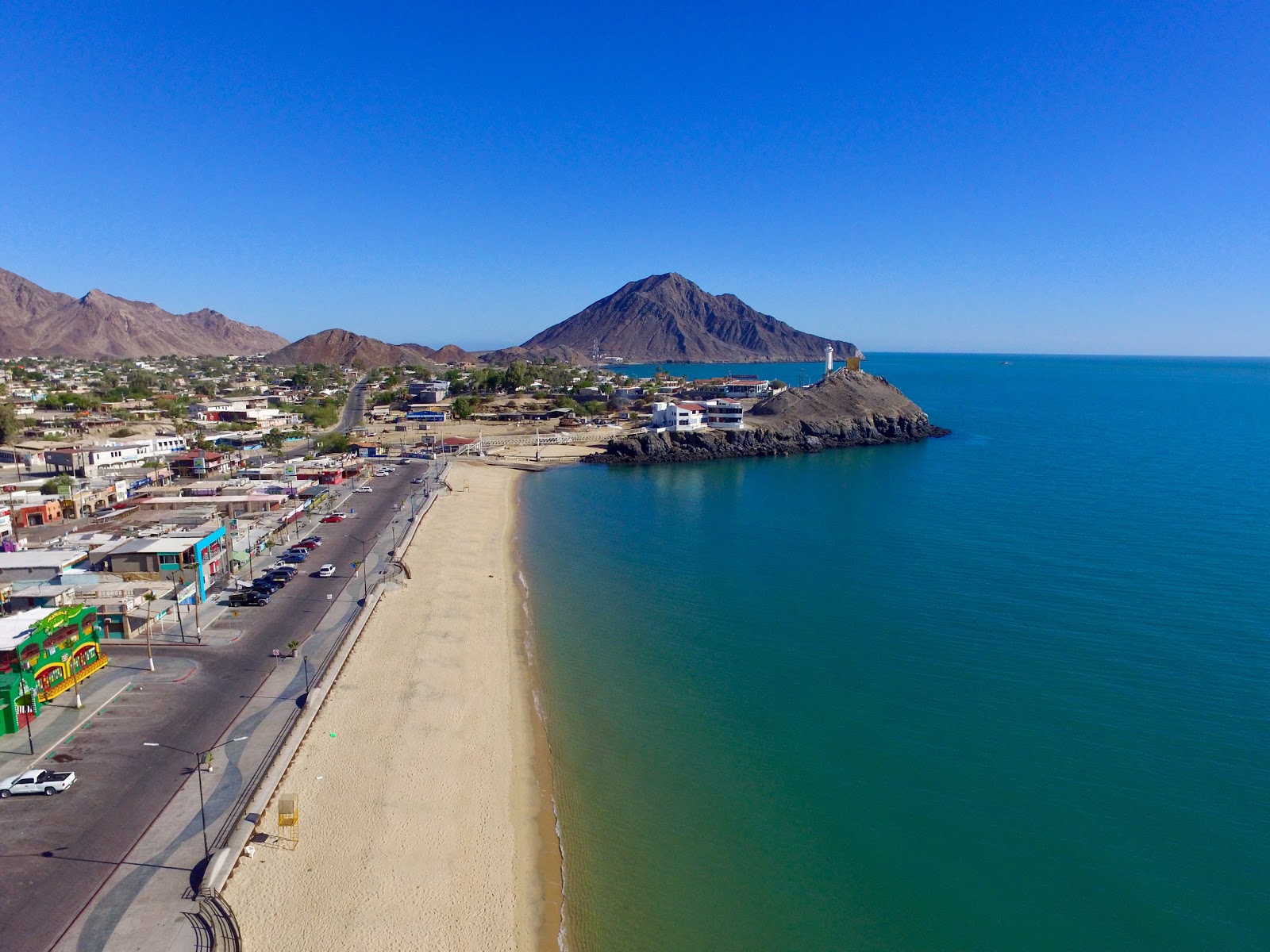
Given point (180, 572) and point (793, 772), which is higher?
point (180, 572)

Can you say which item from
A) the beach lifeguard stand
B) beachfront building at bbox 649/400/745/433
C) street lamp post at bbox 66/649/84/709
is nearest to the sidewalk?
the beach lifeguard stand

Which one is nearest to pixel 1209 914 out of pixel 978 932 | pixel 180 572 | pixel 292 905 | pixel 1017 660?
pixel 978 932

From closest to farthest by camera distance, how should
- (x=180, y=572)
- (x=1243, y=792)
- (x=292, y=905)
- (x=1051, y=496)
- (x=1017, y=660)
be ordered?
A: (x=292, y=905) < (x=1243, y=792) < (x=1017, y=660) < (x=180, y=572) < (x=1051, y=496)

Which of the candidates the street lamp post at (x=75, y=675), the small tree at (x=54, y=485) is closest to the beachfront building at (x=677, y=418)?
the small tree at (x=54, y=485)

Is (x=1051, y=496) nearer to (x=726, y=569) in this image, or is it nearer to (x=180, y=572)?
(x=726, y=569)

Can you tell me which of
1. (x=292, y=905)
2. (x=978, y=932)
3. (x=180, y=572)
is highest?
(x=180, y=572)

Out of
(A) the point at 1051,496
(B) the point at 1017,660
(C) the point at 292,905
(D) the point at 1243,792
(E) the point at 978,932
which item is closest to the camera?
(C) the point at 292,905
